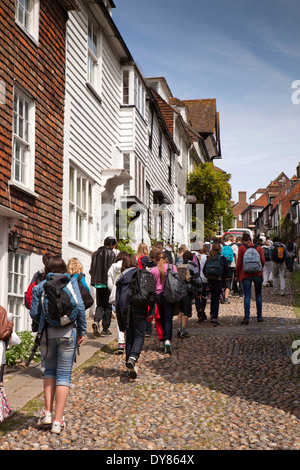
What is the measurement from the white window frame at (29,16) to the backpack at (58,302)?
21.5 feet

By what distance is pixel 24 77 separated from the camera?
10914 millimetres

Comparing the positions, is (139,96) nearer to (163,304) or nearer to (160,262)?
(160,262)

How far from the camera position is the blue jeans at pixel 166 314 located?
32.7 ft

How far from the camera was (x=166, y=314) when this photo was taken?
10.0 meters

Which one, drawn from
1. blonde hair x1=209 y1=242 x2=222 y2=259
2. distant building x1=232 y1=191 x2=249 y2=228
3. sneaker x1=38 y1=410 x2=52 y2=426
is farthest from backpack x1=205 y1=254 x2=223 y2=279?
distant building x1=232 y1=191 x2=249 y2=228

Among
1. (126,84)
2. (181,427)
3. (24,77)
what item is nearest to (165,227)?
(126,84)

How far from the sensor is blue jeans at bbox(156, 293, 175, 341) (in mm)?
9961

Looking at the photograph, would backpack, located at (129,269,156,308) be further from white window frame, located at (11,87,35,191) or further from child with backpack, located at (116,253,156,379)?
Result: white window frame, located at (11,87,35,191)

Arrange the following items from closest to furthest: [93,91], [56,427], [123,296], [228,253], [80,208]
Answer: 1. [56,427]
2. [123,296]
3. [80,208]
4. [93,91]
5. [228,253]

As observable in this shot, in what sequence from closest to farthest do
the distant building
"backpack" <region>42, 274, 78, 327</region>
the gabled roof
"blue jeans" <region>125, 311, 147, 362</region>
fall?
"backpack" <region>42, 274, 78, 327</region>
"blue jeans" <region>125, 311, 147, 362</region>
the gabled roof
the distant building

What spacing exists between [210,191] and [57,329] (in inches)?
1256

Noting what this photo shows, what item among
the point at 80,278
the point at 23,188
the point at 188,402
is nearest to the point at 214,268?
the point at 23,188

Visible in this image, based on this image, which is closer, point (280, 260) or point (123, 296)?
point (123, 296)
